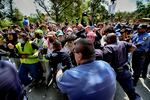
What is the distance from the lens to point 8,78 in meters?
3.11

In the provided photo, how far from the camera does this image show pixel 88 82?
A: 270cm

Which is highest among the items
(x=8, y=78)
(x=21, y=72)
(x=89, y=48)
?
(x=89, y=48)

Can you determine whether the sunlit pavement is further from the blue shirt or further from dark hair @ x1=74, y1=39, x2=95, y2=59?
dark hair @ x1=74, y1=39, x2=95, y2=59

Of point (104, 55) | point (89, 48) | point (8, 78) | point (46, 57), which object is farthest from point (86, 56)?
point (46, 57)

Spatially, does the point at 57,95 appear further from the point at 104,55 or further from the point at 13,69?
the point at 13,69

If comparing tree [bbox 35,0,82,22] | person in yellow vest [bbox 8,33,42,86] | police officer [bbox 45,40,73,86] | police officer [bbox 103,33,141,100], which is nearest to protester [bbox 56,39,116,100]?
police officer [bbox 103,33,141,100]

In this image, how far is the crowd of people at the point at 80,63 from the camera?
8.98 ft

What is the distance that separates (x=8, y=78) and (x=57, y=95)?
183 inches

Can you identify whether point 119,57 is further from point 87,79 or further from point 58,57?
point 87,79

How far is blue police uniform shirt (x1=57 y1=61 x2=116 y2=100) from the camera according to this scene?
2.69m

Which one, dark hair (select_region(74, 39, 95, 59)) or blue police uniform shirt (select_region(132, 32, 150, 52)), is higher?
dark hair (select_region(74, 39, 95, 59))

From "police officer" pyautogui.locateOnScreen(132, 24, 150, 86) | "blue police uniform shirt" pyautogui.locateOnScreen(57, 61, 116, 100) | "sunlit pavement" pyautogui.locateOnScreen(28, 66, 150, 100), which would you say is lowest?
"sunlit pavement" pyautogui.locateOnScreen(28, 66, 150, 100)

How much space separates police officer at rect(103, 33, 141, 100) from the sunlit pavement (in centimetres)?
139

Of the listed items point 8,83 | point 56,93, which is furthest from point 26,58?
point 8,83
